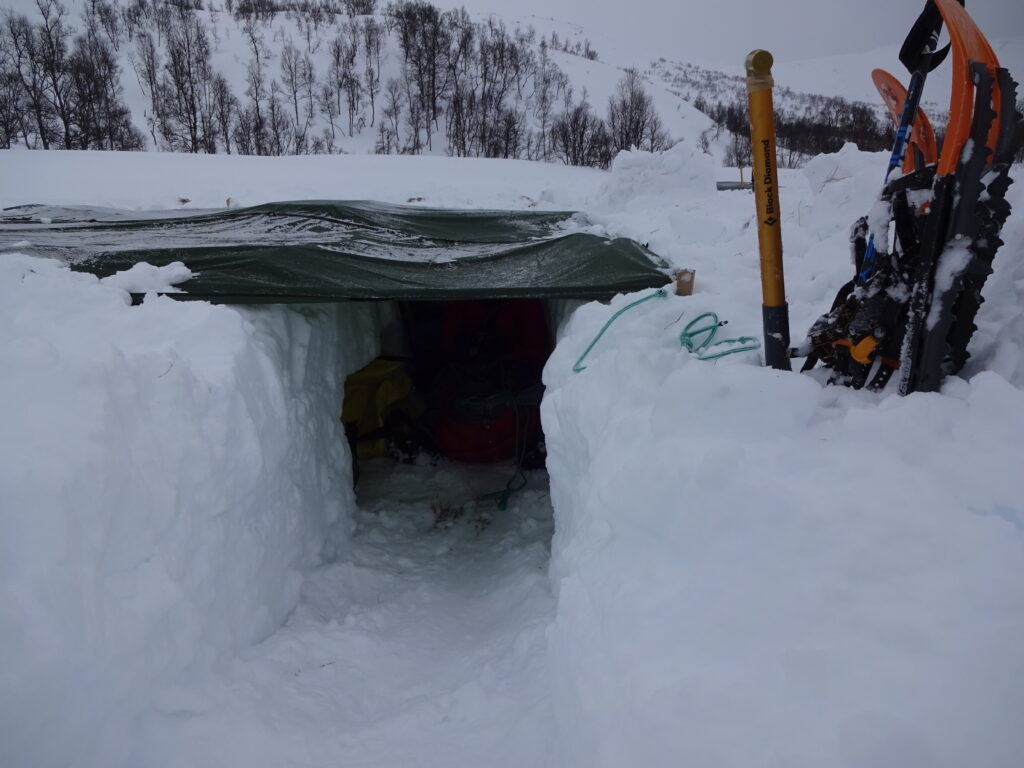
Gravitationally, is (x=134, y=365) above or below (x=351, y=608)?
above

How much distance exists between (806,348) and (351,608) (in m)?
2.57

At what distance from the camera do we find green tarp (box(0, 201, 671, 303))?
137 inches

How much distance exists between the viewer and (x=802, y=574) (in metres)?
1.45

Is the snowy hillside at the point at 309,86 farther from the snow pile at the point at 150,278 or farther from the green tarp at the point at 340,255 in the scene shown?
the snow pile at the point at 150,278

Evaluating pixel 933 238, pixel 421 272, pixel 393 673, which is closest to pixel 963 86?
pixel 933 238

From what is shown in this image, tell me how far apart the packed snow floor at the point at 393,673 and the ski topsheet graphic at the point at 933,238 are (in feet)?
5.48

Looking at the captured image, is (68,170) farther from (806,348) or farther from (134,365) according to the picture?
(806,348)

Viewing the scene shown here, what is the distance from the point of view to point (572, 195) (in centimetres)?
1028

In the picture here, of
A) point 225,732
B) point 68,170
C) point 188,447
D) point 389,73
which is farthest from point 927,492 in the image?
point 389,73

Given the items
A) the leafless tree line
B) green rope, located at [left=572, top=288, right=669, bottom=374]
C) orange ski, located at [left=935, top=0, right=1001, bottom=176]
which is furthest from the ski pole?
the leafless tree line

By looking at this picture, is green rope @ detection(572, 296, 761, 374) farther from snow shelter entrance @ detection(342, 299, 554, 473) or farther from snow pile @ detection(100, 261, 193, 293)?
snow shelter entrance @ detection(342, 299, 554, 473)

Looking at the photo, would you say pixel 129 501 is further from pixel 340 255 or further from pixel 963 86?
pixel 963 86

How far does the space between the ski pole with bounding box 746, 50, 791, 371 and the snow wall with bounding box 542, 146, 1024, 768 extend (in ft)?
0.53

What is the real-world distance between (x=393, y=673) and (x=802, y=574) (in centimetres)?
202
